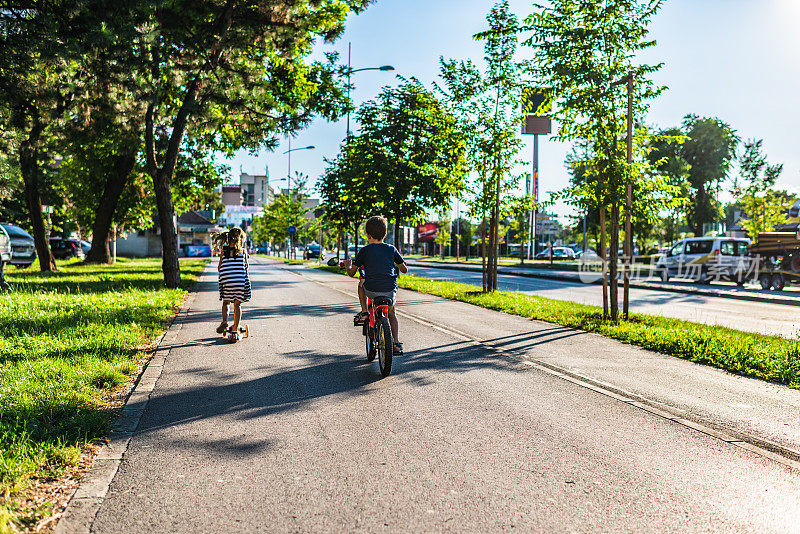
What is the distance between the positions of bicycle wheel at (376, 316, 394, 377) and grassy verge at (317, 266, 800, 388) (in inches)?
162

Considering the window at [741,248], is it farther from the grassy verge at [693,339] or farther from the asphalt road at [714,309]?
the grassy verge at [693,339]

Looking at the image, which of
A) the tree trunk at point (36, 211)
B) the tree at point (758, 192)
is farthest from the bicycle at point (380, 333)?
the tree at point (758, 192)

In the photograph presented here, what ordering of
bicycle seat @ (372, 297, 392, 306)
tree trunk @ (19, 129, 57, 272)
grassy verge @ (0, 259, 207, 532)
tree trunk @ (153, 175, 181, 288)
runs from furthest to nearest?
1. tree trunk @ (19, 129, 57, 272)
2. tree trunk @ (153, 175, 181, 288)
3. bicycle seat @ (372, 297, 392, 306)
4. grassy verge @ (0, 259, 207, 532)

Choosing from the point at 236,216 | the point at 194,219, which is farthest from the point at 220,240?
the point at 236,216

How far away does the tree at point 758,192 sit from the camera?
43.2 metres

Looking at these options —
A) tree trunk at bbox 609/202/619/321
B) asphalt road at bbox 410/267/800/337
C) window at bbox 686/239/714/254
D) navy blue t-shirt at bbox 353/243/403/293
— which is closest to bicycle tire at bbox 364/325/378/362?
navy blue t-shirt at bbox 353/243/403/293

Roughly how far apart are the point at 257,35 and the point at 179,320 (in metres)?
7.47

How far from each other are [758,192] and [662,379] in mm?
45273

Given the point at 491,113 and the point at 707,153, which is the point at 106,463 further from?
the point at 707,153

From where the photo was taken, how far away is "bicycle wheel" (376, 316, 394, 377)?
638 cm

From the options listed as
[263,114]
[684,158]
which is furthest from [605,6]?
[684,158]

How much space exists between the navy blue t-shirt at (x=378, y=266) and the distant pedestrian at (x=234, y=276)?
260 cm

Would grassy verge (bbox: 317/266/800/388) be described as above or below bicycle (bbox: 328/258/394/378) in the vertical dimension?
below

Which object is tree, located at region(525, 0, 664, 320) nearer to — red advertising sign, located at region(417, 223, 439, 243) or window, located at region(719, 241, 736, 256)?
window, located at region(719, 241, 736, 256)
